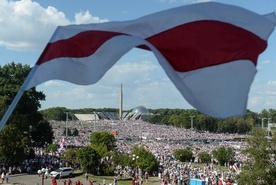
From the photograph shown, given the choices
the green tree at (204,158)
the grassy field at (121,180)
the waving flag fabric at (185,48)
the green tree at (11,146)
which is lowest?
the grassy field at (121,180)

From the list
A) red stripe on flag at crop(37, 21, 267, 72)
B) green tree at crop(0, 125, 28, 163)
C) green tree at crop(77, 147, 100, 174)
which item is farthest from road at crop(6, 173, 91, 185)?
red stripe on flag at crop(37, 21, 267, 72)

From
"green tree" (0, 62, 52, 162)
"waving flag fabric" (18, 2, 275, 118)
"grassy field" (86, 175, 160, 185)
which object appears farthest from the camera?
"green tree" (0, 62, 52, 162)

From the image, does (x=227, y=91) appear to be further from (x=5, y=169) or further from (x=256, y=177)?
(x=5, y=169)

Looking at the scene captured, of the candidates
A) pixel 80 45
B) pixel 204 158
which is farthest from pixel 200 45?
pixel 204 158

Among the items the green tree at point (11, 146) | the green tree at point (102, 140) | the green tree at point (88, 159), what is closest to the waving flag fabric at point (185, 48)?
the green tree at point (88, 159)

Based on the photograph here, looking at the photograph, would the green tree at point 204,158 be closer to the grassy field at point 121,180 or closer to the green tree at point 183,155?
the green tree at point 183,155

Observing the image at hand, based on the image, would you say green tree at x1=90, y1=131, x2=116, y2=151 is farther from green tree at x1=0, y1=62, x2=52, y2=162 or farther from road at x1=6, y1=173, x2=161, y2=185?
road at x1=6, y1=173, x2=161, y2=185
